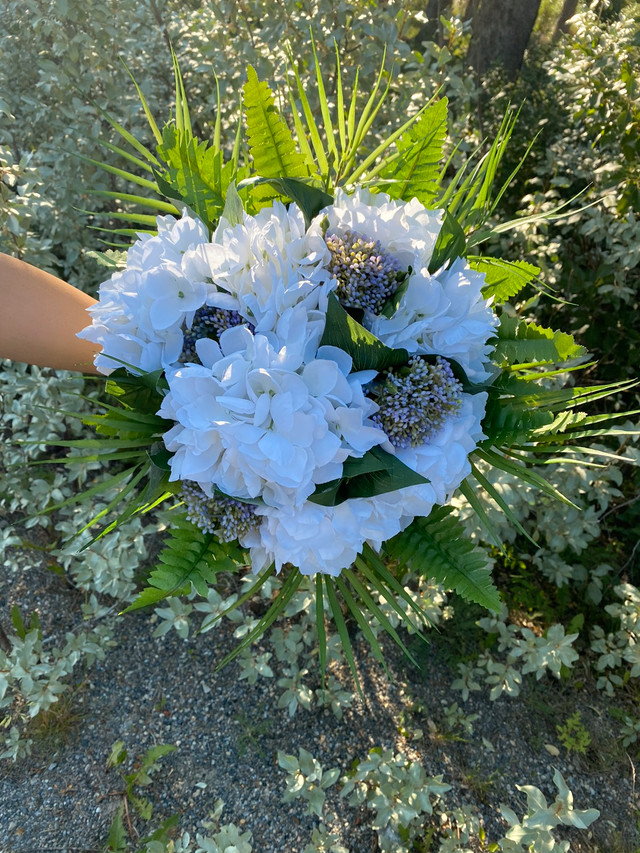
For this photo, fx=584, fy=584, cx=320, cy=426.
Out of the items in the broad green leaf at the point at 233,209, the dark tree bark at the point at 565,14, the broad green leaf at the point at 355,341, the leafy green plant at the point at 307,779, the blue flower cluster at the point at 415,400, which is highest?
the dark tree bark at the point at 565,14

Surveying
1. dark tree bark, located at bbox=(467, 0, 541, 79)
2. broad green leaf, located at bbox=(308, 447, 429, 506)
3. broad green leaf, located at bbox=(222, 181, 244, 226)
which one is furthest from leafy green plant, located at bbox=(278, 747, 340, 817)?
dark tree bark, located at bbox=(467, 0, 541, 79)

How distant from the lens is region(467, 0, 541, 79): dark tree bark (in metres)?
2.74

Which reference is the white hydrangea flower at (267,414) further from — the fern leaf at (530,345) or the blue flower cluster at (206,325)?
the fern leaf at (530,345)

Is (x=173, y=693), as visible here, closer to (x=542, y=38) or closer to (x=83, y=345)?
(x=83, y=345)

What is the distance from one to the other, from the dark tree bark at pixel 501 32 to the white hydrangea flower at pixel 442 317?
259cm

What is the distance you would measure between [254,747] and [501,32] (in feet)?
10.5

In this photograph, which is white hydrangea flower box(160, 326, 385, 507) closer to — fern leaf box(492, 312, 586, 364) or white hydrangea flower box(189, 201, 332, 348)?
white hydrangea flower box(189, 201, 332, 348)

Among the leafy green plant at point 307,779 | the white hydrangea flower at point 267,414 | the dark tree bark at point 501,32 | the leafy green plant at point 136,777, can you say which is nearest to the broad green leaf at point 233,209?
the white hydrangea flower at point 267,414

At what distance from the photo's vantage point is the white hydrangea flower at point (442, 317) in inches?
23.7

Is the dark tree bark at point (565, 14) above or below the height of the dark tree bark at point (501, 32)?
above

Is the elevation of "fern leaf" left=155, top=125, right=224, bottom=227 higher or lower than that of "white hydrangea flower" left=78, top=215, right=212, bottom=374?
higher

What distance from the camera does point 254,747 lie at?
1.51 m

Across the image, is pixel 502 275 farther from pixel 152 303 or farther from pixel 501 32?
pixel 501 32

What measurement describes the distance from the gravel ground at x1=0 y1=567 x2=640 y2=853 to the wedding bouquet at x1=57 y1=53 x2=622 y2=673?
1.04 metres
